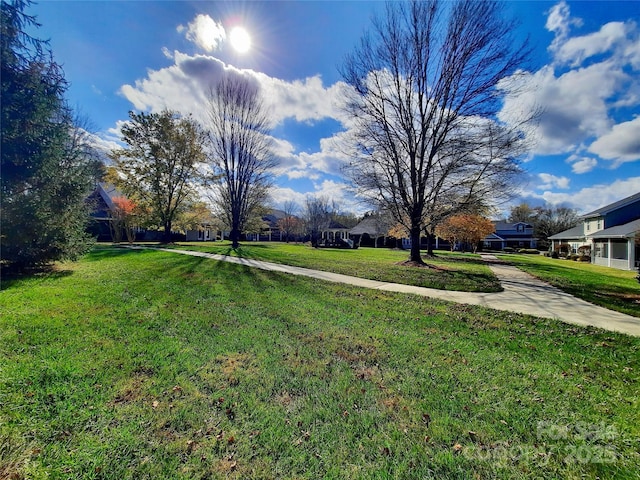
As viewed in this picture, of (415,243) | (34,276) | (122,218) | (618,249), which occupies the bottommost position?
(34,276)

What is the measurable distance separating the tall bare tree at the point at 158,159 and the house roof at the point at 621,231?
A: 35486mm

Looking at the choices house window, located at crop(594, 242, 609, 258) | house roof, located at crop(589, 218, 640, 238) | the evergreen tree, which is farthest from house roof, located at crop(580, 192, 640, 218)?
the evergreen tree

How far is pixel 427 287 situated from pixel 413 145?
29.2 ft

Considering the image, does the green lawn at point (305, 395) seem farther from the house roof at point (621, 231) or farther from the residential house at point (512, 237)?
the residential house at point (512, 237)

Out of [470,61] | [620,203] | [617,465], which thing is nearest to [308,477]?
[617,465]

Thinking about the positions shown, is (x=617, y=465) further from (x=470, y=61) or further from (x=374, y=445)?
(x=470, y=61)

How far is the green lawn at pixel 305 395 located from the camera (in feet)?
6.67

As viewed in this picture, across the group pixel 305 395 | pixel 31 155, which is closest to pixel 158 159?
pixel 31 155

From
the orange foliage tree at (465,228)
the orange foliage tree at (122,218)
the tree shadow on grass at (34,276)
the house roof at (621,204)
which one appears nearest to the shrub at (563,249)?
the house roof at (621,204)

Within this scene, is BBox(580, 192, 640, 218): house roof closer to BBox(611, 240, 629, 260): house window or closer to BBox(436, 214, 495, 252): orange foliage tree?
BBox(611, 240, 629, 260): house window

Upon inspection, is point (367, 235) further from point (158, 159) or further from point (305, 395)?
point (305, 395)

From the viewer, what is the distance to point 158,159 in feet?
75.9

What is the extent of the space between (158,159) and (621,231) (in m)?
39.4

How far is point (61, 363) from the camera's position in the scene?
10.4 feet
